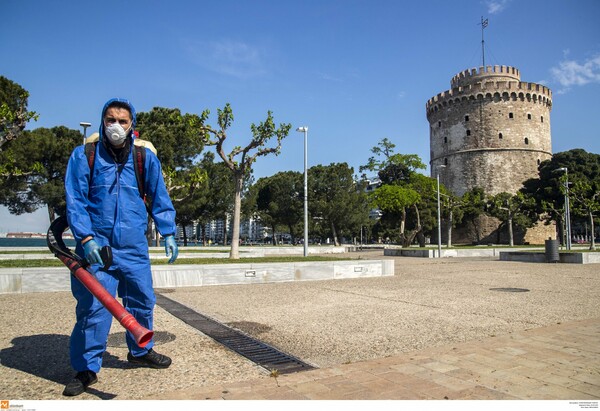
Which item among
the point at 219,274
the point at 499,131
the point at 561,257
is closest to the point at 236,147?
the point at 219,274

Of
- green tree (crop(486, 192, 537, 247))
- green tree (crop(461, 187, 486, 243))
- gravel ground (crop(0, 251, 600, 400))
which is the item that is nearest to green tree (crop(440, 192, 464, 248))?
green tree (crop(461, 187, 486, 243))

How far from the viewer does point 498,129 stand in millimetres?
56812

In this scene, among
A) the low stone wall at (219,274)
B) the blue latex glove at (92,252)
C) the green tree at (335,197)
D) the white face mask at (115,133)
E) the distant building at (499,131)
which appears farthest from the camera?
the distant building at (499,131)

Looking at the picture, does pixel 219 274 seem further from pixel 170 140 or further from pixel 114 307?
pixel 170 140

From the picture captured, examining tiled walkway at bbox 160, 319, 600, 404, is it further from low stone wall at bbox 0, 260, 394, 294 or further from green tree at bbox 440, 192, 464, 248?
green tree at bbox 440, 192, 464, 248

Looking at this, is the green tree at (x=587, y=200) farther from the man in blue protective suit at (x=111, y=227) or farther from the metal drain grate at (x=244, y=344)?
the man in blue protective suit at (x=111, y=227)

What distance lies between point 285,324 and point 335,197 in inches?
1729

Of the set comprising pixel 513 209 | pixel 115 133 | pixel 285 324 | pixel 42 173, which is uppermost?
pixel 42 173

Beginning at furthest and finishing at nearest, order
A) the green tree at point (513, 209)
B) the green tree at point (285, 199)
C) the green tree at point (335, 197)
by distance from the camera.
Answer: the green tree at point (285, 199), the green tree at point (335, 197), the green tree at point (513, 209)

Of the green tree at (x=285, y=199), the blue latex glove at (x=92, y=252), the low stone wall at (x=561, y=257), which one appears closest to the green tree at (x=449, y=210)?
the low stone wall at (x=561, y=257)

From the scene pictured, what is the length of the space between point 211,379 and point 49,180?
109ft

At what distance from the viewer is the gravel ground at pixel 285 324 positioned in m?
3.68

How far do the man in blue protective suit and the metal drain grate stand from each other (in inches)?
35.7

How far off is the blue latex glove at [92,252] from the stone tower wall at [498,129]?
2338 inches
